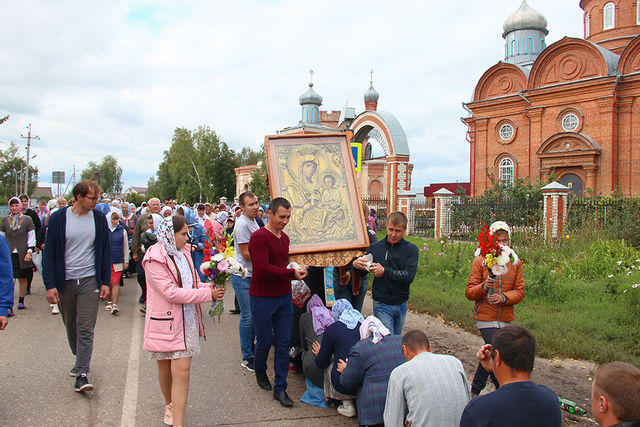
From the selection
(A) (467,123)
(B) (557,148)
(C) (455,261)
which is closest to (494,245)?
(C) (455,261)

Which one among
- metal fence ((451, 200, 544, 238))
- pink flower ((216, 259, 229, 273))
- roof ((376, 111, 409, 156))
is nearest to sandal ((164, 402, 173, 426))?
pink flower ((216, 259, 229, 273))

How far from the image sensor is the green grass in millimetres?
6672

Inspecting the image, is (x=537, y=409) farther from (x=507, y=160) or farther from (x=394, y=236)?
(x=507, y=160)

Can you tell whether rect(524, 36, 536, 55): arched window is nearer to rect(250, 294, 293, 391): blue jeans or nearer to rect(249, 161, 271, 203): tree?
rect(249, 161, 271, 203): tree

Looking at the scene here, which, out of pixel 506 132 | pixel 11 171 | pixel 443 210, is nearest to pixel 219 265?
pixel 443 210

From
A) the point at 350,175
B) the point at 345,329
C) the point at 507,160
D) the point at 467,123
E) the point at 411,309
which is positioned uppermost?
the point at 467,123

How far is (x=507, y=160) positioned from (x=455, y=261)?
23.2 metres

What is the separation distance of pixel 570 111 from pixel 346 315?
3007 centimetres

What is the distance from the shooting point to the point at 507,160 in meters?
33.1

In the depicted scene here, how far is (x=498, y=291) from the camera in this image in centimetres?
487

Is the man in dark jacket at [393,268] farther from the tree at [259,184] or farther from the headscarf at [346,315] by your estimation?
the tree at [259,184]

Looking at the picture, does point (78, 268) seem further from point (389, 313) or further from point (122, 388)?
point (389, 313)

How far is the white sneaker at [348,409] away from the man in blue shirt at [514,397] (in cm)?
215

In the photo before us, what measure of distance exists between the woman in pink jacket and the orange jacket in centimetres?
260
